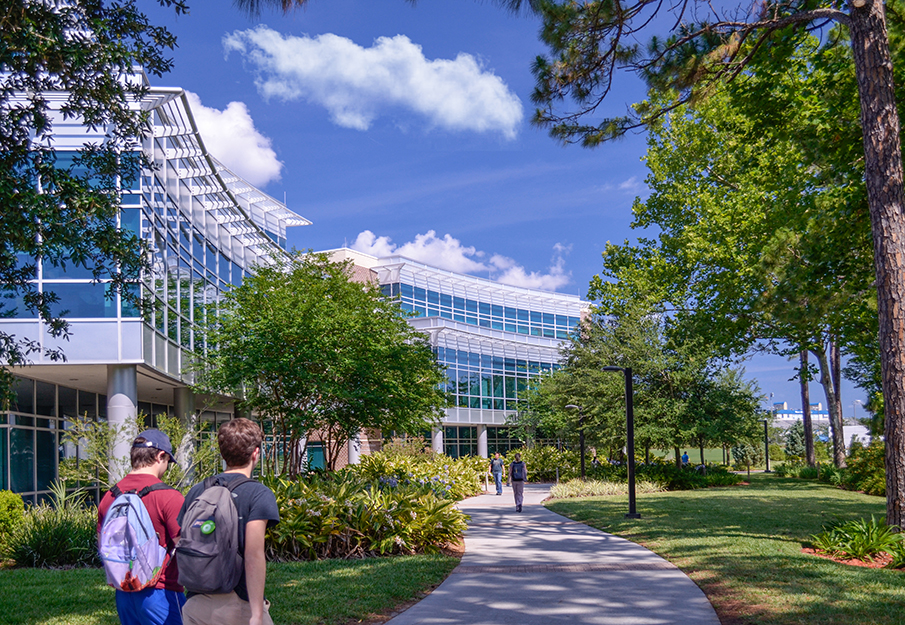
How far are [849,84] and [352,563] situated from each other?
12.1 metres

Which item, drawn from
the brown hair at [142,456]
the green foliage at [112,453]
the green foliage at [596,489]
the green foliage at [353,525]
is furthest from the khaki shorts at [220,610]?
the green foliage at [596,489]

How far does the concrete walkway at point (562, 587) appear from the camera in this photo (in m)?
7.49

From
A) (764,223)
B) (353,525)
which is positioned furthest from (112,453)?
(764,223)

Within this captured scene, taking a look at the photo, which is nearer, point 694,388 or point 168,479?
point 168,479

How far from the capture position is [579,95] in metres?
13.4

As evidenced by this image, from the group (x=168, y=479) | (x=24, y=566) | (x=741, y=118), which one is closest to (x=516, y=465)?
(x=168, y=479)

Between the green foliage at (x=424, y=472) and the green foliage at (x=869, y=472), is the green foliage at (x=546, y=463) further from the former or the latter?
the green foliage at (x=869, y=472)

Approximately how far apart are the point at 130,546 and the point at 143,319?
47.2ft

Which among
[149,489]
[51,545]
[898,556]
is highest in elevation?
[149,489]

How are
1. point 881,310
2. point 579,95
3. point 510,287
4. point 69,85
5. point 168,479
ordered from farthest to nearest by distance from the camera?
point 510,287 → point 168,479 → point 579,95 → point 881,310 → point 69,85

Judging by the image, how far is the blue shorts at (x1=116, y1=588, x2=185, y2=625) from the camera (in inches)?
157

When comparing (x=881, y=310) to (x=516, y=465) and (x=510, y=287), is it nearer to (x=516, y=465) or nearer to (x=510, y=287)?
(x=516, y=465)

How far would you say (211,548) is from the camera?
3.50 metres

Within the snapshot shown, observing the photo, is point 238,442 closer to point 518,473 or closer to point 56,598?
point 56,598
